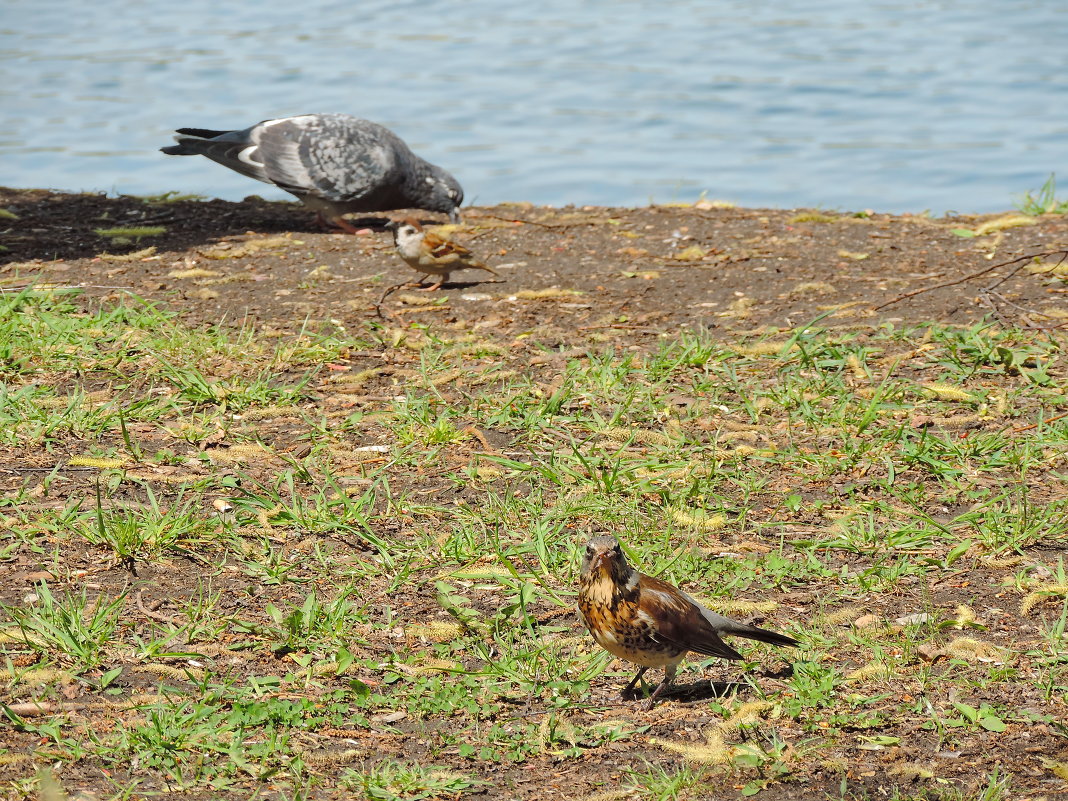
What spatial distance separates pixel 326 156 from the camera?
10.3 meters

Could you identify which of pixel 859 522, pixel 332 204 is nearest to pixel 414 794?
pixel 859 522

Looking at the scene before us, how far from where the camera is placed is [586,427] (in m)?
6.05

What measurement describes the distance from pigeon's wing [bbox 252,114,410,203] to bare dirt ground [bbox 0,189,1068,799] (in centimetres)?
40

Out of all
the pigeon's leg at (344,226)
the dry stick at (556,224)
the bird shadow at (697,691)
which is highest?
the pigeon's leg at (344,226)

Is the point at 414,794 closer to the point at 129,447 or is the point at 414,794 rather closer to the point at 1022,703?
the point at 1022,703

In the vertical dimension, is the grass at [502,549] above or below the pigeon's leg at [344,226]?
below

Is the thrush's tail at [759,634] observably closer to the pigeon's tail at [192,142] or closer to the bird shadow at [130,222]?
the bird shadow at [130,222]

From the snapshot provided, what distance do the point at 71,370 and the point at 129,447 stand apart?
1.33 metres

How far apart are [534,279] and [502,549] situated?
12.5 feet

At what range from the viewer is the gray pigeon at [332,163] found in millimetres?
10180

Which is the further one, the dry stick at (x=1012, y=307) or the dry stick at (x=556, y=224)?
the dry stick at (x=556, y=224)

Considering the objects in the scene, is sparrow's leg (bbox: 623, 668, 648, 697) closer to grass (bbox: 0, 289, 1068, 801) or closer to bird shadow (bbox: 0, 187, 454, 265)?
grass (bbox: 0, 289, 1068, 801)

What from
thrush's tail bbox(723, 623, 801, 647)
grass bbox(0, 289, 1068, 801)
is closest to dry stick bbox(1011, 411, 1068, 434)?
grass bbox(0, 289, 1068, 801)

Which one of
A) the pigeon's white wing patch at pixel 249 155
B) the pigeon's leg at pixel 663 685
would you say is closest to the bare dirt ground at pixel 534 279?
the pigeon's white wing patch at pixel 249 155
